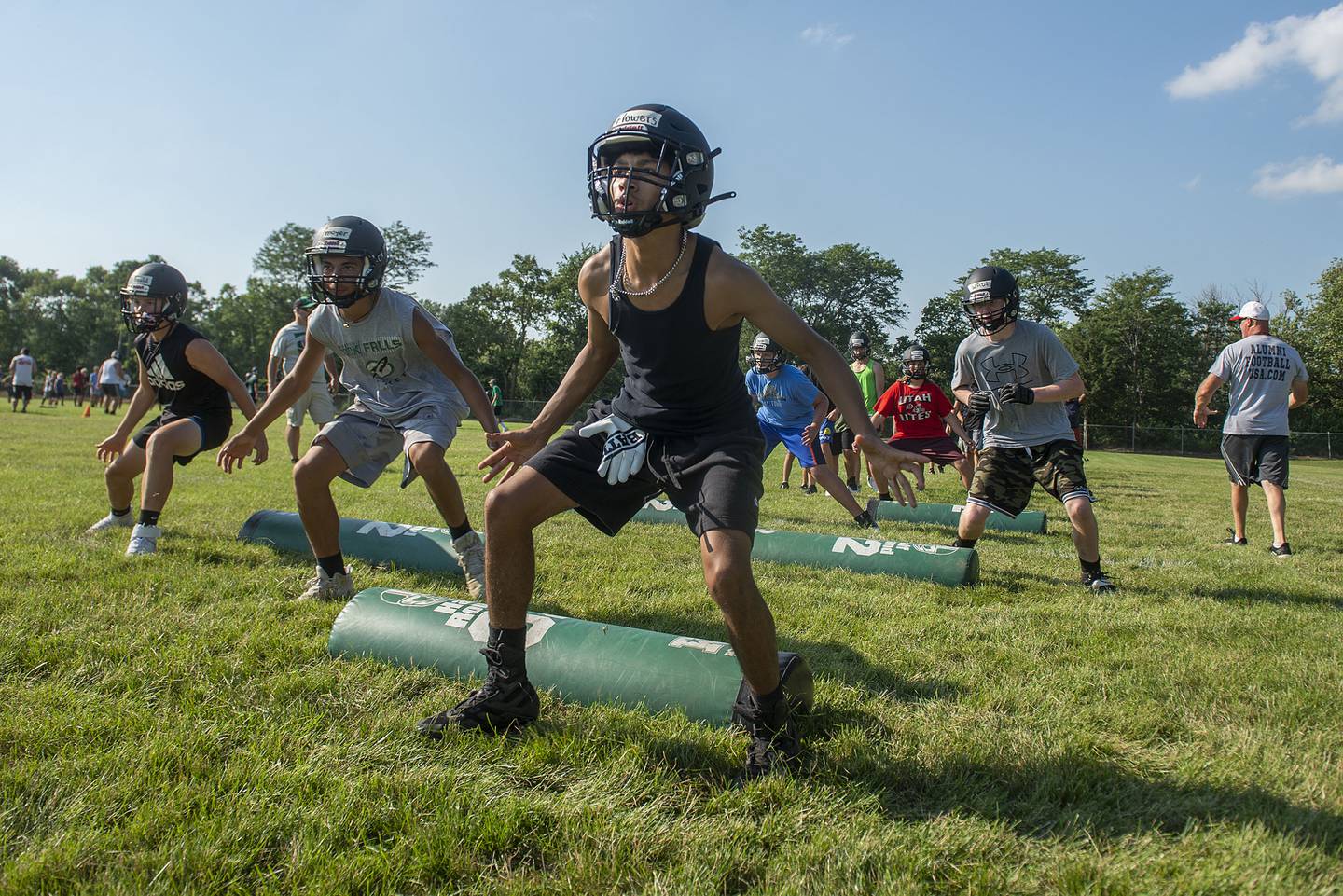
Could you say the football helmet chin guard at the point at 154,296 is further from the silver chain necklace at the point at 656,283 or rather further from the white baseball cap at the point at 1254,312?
the white baseball cap at the point at 1254,312

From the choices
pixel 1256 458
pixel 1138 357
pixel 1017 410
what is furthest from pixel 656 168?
pixel 1138 357

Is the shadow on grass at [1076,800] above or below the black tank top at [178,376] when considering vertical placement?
below

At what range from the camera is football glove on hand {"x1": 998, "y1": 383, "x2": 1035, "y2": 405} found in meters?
5.61

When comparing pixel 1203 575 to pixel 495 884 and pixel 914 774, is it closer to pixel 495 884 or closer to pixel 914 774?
pixel 914 774

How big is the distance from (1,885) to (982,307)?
228 inches

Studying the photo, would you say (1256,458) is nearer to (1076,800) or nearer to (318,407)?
(1076,800)

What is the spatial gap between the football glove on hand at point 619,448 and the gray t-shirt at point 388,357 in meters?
2.13

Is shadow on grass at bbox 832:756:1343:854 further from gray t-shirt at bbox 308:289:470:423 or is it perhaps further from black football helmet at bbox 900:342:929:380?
black football helmet at bbox 900:342:929:380

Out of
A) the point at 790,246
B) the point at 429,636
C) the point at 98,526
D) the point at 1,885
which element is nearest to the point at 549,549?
the point at 429,636

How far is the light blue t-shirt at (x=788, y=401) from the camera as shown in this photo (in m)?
9.36

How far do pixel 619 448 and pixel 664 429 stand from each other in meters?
0.20

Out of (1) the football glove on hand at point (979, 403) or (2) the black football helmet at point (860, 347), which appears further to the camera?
(2) the black football helmet at point (860, 347)

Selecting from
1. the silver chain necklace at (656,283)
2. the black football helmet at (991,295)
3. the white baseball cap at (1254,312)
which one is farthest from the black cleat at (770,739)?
the white baseball cap at (1254,312)

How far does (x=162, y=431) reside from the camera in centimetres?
627
